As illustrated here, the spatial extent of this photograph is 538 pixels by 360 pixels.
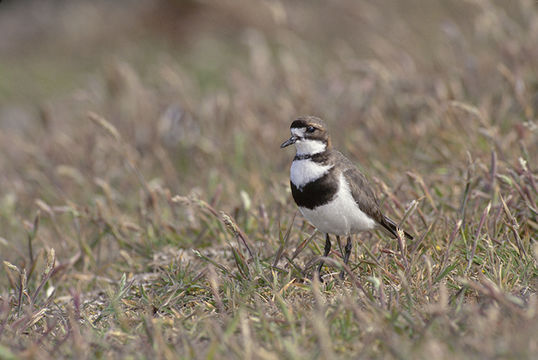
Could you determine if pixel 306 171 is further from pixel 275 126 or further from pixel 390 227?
pixel 275 126

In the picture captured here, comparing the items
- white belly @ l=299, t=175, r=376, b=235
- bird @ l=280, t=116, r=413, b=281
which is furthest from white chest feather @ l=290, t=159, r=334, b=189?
white belly @ l=299, t=175, r=376, b=235

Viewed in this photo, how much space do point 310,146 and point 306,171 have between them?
0.18 meters

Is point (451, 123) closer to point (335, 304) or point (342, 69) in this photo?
point (335, 304)

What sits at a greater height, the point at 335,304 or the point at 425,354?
the point at 425,354

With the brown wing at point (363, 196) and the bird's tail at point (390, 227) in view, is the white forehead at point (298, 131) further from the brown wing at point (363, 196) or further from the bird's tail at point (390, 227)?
the bird's tail at point (390, 227)

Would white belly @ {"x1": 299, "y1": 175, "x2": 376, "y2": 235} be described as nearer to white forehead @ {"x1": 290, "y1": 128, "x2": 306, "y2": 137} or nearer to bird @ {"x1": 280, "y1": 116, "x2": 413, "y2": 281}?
bird @ {"x1": 280, "y1": 116, "x2": 413, "y2": 281}

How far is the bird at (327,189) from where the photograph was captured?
3.45 metres

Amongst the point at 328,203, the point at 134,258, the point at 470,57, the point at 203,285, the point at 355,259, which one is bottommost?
the point at 134,258

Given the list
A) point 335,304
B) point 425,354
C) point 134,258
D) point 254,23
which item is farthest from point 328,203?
point 254,23

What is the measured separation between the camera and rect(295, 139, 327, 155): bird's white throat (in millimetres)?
3582

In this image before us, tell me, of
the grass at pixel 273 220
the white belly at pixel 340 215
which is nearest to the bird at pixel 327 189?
the white belly at pixel 340 215

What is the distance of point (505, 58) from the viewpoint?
607cm

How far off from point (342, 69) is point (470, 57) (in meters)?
2.80

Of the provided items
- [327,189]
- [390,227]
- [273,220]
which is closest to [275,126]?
[273,220]
